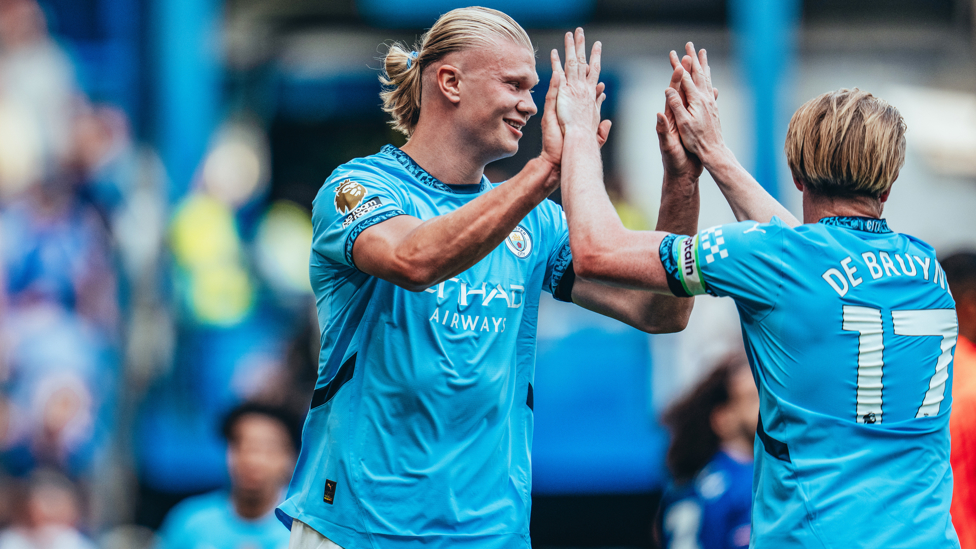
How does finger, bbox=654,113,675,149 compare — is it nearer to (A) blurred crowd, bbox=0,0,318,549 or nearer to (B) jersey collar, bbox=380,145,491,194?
(B) jersey collar, bbox=380,145,491,194

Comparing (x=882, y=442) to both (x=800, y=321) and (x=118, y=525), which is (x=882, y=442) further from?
(x=118, y=525)

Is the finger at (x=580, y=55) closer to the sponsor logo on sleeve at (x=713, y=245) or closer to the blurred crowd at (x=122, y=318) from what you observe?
the sponsor logo on sleeve at (x=713, y=245)

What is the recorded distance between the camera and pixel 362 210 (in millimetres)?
2906

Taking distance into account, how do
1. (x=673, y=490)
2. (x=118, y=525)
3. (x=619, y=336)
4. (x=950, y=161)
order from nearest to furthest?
(x=673, y=490), (x=118, y=525), (x=619, y=336), (x=950, y=161)

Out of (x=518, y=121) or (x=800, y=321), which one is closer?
(x=800, y=321)

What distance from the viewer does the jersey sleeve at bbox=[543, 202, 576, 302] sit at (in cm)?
337

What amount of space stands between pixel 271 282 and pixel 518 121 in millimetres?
6809

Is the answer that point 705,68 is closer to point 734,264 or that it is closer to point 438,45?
point 438,45

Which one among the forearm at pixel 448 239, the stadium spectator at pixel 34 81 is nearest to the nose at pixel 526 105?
the forearm at pixel 448 239

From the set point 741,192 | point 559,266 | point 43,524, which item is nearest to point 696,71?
point 741,192

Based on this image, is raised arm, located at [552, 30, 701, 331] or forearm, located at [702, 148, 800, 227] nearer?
raised arm, located at [552, 30, 701, 331]

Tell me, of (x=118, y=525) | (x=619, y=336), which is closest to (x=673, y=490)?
(x=619, y=336)

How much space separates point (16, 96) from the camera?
10.5 m

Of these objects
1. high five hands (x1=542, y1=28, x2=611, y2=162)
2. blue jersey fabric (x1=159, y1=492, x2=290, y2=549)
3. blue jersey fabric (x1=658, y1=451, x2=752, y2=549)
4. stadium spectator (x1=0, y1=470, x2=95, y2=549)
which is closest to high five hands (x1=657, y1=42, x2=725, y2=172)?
high five hands (x1=542, y1=28, x2=611, y2=162)
